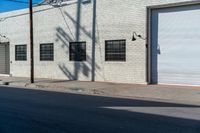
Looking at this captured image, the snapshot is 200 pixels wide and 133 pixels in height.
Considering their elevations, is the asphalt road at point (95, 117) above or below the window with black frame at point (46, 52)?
below

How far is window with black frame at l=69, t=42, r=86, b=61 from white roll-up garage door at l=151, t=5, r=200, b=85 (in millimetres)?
5544

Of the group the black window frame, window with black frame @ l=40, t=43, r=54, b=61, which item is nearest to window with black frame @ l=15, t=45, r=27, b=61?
window with black frame @ l=40, t=43, r=54, b=61

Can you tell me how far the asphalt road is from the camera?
386 inches

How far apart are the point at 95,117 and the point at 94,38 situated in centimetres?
1396

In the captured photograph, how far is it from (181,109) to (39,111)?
452cm

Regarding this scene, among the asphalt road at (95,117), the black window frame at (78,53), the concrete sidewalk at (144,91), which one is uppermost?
the black window frame at (78,53)

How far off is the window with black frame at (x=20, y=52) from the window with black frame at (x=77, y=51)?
5774 mm

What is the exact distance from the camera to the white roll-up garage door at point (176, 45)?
20500mm

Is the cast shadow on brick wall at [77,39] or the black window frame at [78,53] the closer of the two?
the cast shadow on brick wall at [77,39]

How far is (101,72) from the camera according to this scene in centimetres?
2484

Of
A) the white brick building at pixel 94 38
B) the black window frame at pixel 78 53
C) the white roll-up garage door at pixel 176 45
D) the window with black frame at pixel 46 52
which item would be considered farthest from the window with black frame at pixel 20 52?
the white roll-up garage door at pixel 176 45

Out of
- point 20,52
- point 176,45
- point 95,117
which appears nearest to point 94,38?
point 176,45

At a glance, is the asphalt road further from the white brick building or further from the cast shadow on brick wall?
the cast shadow on brick wall

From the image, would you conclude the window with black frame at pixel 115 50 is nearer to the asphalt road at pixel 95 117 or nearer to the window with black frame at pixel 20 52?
the asphalt road at pixel 95 117
